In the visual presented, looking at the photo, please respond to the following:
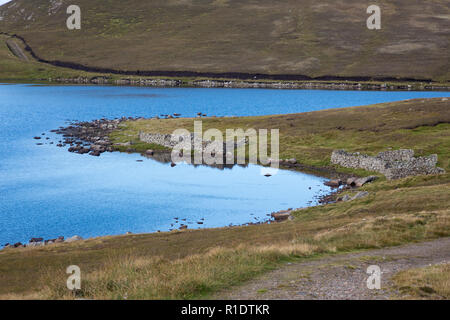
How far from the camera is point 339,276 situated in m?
17.8

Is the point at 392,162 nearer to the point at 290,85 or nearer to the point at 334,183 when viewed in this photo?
the point at 334,183

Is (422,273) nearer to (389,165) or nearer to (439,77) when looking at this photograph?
(389,165)

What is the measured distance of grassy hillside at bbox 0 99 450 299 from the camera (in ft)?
54.6

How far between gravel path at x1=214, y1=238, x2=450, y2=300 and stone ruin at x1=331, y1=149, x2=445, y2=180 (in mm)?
31906

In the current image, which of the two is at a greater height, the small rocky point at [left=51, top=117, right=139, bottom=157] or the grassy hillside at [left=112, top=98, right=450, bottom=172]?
the grassy hillside at [left=112, top=98, right=450, bottom=172]

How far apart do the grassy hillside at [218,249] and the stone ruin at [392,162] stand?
3.29 meters

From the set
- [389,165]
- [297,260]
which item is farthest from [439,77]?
[297,260]

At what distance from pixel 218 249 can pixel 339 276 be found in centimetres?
646

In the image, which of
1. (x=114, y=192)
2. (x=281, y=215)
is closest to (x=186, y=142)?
(x=114, y=192)

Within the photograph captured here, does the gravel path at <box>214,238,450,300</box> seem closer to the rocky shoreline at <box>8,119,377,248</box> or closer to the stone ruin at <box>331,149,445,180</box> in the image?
the rocky shoreline at <box>8,119,377,248</box>

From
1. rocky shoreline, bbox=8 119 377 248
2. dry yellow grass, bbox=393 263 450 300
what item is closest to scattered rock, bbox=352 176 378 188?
rocky shoreline, bbox=8 119 377 248

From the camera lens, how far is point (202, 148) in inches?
3068

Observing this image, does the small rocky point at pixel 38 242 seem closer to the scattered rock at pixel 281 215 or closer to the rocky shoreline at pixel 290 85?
the scattered rock at pixel 281 215
